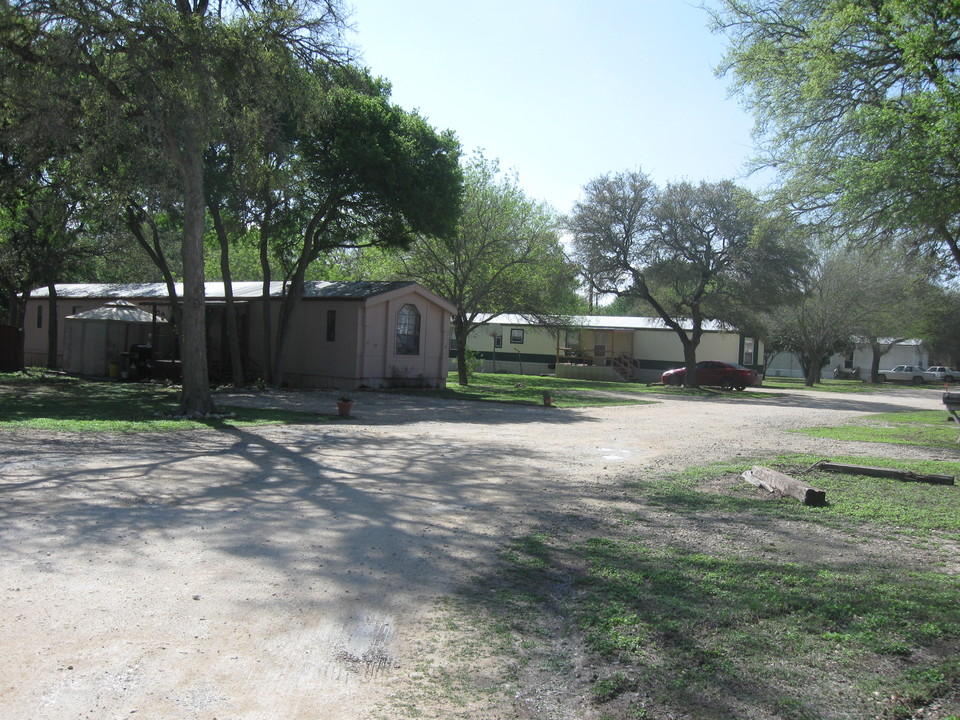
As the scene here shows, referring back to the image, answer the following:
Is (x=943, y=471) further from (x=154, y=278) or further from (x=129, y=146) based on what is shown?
(x=154, y=278)

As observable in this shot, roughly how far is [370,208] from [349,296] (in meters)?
2.62

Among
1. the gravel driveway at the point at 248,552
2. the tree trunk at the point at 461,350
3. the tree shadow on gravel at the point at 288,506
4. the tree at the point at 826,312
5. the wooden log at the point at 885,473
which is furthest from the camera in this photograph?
the tree at the point at 826,312

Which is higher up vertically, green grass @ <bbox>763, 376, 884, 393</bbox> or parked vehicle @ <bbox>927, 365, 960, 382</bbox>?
parked vehicle @ <bbox>927, 365, 960, 382</bbox>

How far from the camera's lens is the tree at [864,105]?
34.9 feet

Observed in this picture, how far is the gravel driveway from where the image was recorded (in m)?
3.51

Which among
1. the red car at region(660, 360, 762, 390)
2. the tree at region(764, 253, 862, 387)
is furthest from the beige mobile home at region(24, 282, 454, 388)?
the tree at region(764, 253, 862, 387)

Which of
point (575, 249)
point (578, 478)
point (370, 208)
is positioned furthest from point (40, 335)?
point (578, 478)

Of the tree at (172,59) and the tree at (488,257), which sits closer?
the tree at (172,59)

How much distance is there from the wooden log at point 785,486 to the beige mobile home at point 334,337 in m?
14.8

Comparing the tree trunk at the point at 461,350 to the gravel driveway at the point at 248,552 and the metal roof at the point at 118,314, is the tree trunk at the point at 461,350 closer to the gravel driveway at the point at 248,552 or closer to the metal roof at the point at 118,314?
the metal roof at the point at 118,314

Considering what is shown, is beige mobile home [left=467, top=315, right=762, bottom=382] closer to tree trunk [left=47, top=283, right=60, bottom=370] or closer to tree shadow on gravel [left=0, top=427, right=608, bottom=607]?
tree trunk [left=47, top=283, right=60, bottom=370]

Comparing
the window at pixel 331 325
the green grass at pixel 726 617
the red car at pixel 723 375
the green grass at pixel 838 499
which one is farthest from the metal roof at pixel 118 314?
the red car at pixel 723 375

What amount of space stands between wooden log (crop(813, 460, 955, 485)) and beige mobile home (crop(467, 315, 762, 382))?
1109 inches

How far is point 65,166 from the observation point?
1758 centimetres
